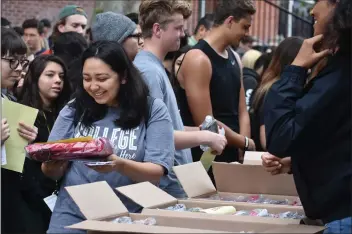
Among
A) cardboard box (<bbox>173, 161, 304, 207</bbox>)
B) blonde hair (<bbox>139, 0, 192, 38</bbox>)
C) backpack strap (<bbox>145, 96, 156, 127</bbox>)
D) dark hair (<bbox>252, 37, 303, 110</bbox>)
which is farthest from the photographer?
dark hair (<bbox>252, 37, 303, 110</bbox>)

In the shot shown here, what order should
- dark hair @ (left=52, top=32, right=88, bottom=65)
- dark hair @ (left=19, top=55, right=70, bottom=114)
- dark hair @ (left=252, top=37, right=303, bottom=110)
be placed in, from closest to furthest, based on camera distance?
dark hair @ (left=19, top=55, right=70, bottom=114), dark hair @ (left=252, top=37, right=303, bottom=110), dark hair @ (left=52, top=32, right=88, bottom=65)

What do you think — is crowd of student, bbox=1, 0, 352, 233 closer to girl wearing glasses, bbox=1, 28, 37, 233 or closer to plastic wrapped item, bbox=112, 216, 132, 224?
girl wearing glasses, bbox=1, 28, 37, 233

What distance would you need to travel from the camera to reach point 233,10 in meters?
6.05

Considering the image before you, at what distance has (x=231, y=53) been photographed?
6.30m

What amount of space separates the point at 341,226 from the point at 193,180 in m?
1.39

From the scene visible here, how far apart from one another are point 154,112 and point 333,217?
1.24 metres

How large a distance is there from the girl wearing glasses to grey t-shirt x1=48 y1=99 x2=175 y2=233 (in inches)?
28.7

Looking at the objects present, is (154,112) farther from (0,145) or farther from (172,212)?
(0,145)

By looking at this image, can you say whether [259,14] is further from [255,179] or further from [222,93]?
[255,179]

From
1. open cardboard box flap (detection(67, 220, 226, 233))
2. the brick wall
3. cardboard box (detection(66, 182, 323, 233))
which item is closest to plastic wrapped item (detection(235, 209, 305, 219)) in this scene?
cardboard box (detection(66, 182, 323, 233))

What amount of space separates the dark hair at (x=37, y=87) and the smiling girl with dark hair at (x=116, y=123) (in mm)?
1394

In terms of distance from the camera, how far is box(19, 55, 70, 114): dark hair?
5543mm

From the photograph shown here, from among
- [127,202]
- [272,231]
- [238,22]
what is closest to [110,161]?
[127,202]

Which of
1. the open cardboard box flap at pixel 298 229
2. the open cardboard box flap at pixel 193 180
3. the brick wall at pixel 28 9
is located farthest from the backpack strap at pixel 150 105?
the brick wall at pixel 28 9
